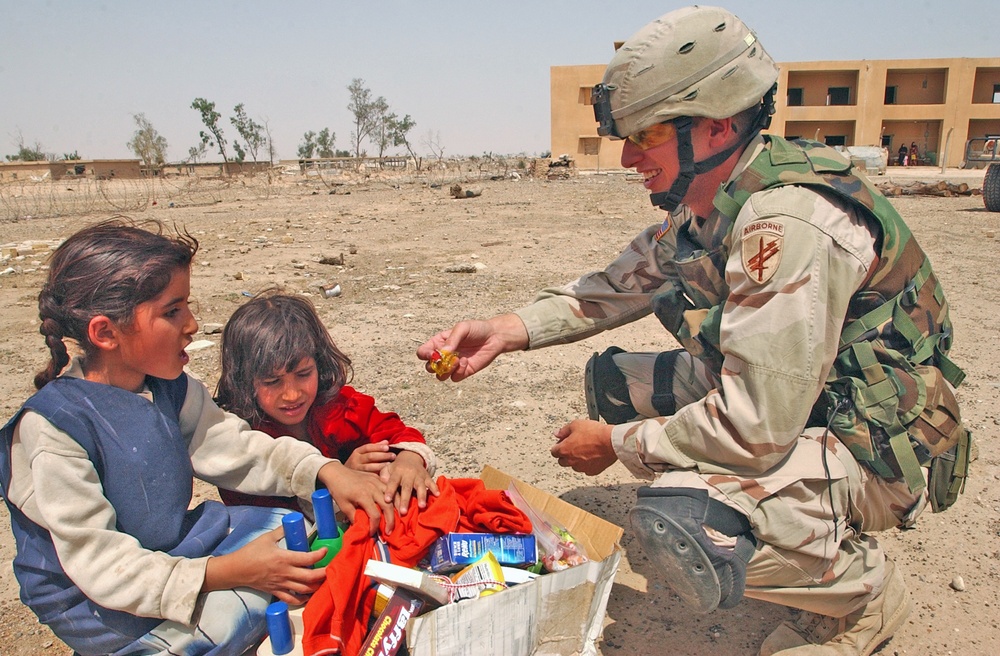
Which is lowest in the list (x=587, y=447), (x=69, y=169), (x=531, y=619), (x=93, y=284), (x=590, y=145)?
(x=531, y=619)

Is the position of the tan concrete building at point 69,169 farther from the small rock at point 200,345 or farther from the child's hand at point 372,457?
the child's hand at point 372,457

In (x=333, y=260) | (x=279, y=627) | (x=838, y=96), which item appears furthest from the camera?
(x=838, y=96)

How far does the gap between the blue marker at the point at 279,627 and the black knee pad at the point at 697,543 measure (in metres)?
0.95

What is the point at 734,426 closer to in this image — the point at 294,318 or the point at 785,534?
the point at 785,534

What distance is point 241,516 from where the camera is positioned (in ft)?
6.48

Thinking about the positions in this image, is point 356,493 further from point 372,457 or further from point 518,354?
point 518,354

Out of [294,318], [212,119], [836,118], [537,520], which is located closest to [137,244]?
[294,318]

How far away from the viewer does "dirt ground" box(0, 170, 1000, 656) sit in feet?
7.34

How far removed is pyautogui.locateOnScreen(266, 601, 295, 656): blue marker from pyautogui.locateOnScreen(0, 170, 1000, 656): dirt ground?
98 cm

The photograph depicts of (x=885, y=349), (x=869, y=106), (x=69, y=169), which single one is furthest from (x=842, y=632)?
(x=69, y=169)

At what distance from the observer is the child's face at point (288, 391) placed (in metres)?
2.18

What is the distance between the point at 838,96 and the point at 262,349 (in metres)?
46.9

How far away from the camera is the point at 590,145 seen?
4100 centimetres

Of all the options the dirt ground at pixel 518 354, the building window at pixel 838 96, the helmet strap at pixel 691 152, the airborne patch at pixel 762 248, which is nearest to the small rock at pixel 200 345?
the dirt ground at pixel 518 354
